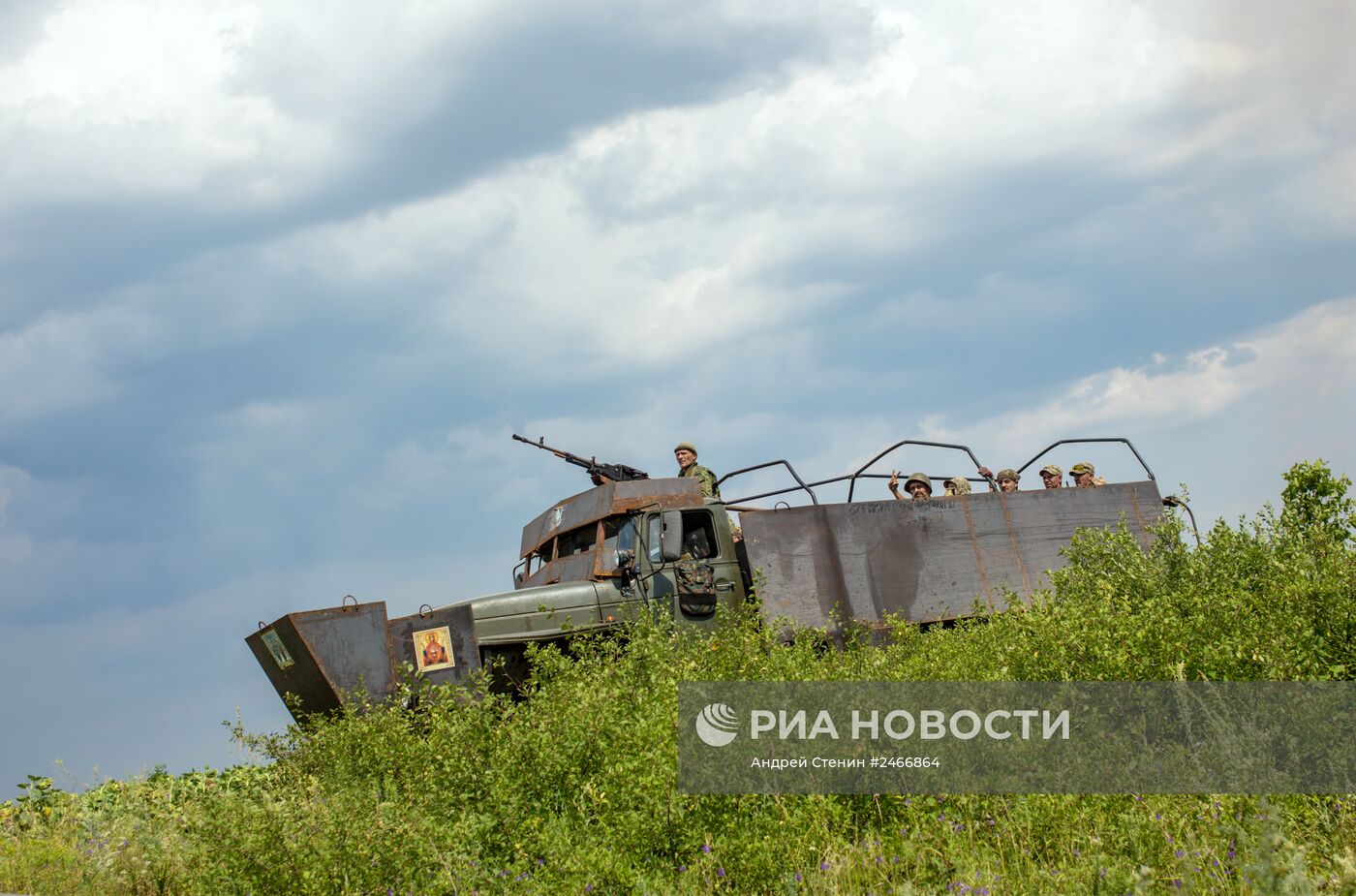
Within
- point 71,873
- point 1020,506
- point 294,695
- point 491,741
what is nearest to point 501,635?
point 294,695

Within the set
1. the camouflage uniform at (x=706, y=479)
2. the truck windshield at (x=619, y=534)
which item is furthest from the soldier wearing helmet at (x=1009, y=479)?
the truck windshield at (x=619, y=534)

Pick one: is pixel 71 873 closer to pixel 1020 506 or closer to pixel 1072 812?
pixel 1072 812

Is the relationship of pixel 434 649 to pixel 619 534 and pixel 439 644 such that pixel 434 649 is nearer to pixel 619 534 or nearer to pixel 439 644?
pixel 439 644

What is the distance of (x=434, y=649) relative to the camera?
9.88m

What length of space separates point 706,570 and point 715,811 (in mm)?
5423

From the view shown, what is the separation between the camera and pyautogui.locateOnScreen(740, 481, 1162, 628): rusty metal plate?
11.6 m

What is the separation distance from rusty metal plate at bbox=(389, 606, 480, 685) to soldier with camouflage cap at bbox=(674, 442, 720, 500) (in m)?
3.36

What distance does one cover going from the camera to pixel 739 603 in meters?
11.4

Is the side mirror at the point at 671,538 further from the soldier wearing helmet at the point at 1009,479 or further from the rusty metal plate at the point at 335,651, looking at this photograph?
the soldier wearing helmet at the point at 1009,479

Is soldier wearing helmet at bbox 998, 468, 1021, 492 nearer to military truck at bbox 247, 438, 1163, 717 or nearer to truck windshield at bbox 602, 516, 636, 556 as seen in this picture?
military truck at bbox 247, 438, 1163, 717

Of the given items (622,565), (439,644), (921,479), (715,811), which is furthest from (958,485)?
(715,811)

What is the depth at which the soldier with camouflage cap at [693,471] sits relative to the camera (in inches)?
499

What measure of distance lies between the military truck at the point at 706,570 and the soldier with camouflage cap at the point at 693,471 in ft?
0.55

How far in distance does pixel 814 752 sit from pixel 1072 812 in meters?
1.45
